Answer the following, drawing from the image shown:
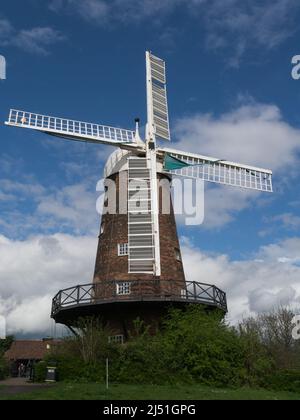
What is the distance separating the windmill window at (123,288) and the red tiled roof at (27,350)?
27.7 m

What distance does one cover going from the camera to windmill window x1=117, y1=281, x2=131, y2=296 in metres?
21.9

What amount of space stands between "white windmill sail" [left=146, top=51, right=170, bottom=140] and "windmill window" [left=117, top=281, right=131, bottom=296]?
24.2 ft

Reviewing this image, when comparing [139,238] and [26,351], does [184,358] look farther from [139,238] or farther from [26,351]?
[26,351]

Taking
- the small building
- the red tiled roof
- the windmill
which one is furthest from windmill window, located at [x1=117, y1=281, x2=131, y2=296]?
the red tiled roof

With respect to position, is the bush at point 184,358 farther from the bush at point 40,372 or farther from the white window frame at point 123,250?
the white window frame at point 123,250

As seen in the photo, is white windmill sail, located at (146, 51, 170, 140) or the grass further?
white windmill sail, located at (146, 51, 170, 140)

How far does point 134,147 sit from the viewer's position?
80.8ft

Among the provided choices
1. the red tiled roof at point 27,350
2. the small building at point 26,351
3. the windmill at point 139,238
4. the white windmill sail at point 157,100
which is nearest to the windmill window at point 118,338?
the windmill at point 139,238

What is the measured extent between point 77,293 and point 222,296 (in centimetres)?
616

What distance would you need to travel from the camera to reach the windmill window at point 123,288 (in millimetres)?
21875

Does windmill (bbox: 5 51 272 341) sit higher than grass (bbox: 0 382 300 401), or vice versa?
windmill (bbox: 5 51 272 341)

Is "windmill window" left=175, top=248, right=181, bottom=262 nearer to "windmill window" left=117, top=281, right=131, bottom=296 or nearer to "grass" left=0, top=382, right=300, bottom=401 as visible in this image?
"windmill window" left=117, top=281, right=131, bottom=296
